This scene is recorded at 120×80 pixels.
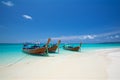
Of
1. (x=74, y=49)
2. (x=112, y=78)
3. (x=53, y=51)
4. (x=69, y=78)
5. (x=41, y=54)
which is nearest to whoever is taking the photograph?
(x=112, y=78)

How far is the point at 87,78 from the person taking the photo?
309 centimetres

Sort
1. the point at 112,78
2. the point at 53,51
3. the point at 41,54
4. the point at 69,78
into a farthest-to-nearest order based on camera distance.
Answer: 1. the point at 53,51
2. the point at 41,54
3. the point at 69,78
4. the point at 112,78

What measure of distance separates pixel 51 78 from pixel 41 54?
6342mm

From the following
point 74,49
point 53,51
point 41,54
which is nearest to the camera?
point 41,54

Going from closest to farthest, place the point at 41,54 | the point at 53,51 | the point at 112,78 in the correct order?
the point at 112,78 → the point at 41,54 → the point at 53,51

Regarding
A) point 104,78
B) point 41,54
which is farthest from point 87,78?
point 41,54

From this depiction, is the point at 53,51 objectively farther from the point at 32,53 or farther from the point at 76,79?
the point at 76,79

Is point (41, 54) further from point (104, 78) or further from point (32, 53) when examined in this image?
point (104, 78)

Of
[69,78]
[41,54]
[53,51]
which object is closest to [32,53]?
[41,54]

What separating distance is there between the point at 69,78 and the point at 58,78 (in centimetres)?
30

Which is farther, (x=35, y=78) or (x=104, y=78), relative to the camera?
(x=35, y=78)

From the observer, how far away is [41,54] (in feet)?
31.0

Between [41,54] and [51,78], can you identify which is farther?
[41,54]

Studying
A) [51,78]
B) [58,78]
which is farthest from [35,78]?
[58,78]
